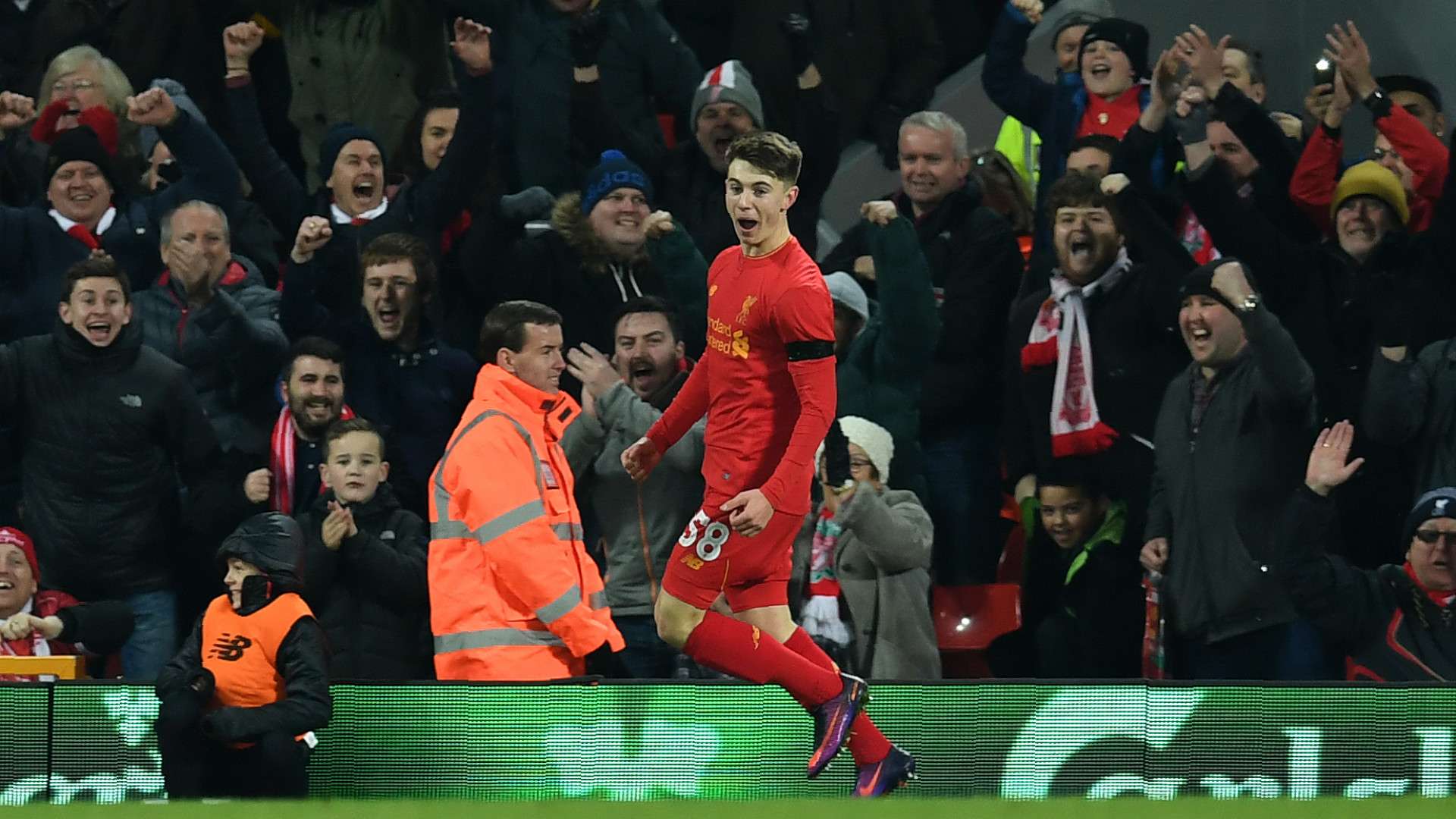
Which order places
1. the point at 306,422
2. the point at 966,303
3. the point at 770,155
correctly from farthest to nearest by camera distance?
the point at 966,303
the point at 306,422
the point at 770,155

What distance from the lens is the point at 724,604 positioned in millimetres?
7117

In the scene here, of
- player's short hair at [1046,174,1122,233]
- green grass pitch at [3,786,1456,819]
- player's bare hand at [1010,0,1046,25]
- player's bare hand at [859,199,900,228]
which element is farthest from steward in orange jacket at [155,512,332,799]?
player's bare hand at [1010,0,1046,25]

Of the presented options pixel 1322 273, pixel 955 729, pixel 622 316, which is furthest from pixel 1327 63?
pixel 955 729

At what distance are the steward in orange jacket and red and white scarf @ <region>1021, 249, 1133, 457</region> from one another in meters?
3.17

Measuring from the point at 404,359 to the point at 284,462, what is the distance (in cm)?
66

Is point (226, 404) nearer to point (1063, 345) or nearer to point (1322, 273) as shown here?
point (1063, 345)

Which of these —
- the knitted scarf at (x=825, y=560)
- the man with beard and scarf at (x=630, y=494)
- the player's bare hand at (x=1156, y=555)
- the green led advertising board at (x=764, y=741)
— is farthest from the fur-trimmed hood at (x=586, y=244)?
the green led advertising board at (x=764, y=741)

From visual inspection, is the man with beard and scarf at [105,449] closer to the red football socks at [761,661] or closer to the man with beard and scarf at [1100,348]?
the red football socks at [761,661]

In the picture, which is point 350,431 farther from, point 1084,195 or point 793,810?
point 793,810

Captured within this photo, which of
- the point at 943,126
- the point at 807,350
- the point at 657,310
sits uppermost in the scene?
the point at 943,126

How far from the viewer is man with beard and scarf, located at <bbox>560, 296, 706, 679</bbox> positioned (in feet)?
27.9

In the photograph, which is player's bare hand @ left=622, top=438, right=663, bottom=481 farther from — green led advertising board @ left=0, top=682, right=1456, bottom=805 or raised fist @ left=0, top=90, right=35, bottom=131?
raised fist @ left=0, top=90, right=35, bottom=131

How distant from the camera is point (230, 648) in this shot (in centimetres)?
729

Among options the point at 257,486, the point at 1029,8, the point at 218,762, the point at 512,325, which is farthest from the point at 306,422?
the point at 1029,8
